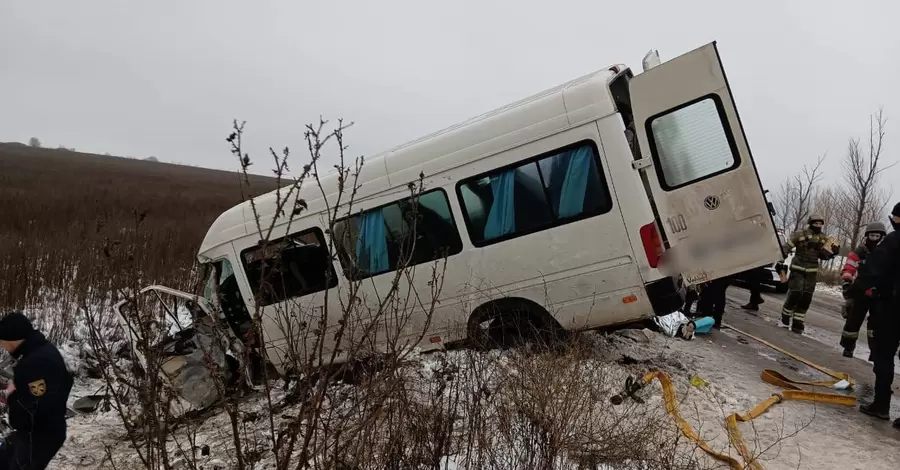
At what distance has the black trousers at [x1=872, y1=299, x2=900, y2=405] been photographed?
14.4 feet

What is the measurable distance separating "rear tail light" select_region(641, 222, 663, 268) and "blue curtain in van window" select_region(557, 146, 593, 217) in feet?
2.04

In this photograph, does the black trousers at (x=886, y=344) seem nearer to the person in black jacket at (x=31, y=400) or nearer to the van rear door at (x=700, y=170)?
the van rear door at (x=700, y=170)

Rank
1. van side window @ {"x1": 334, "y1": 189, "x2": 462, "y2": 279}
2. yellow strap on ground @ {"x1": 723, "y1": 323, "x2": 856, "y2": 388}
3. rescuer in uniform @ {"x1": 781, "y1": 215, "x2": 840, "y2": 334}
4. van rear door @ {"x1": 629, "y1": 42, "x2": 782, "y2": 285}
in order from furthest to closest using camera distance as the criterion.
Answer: rescuer in uniform @ {"x1": 781, "y1": 215, "x2": 840, "y2": 334}, van side window @ {"x1": 334, "y1": 189, "x2": 462, "y2": 279}, yellow strap on ground @ {"x1": 723, "y1": 323, "x2": 856, "y2": 388}, van rear door @ {"x1": 629, "y1": 42, "x2": 782, "y2": 285}

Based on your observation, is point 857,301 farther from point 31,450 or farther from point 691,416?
point 31,450

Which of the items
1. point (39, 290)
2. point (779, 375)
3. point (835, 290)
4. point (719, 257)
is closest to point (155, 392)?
point (719, 257)

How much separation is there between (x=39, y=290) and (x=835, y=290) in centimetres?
1923

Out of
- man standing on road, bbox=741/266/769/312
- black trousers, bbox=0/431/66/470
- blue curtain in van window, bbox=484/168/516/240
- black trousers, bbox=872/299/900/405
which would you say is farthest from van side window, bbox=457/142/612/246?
man standing on road, bbox=741/266/769/312

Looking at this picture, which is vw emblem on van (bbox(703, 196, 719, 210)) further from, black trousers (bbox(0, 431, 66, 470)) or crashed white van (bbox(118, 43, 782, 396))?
black trousers (bbox(0, 431, 66, 470))

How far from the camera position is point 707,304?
781cm

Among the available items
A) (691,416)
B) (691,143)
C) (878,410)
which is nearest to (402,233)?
(691,143)

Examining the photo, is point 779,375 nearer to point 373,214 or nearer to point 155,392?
point 373,214

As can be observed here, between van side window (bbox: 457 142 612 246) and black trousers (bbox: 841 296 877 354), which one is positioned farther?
black trousers (bbox: 841 296 877 354)

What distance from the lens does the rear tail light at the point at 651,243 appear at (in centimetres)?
495

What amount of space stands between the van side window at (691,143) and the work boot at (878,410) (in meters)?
2.35
